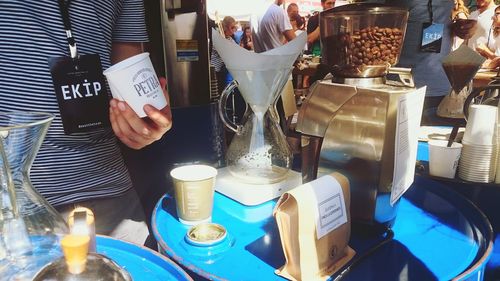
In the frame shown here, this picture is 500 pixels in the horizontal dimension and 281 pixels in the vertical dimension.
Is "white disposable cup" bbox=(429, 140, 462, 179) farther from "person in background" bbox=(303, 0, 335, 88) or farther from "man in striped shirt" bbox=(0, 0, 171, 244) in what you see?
"person in background" bbox=(303, 0, 335, 88)

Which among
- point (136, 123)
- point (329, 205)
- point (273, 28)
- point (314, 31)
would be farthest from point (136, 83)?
point (314, 31)

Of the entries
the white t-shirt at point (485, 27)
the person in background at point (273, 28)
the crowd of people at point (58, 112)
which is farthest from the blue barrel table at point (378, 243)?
the white t-shirt at point (485, 27)

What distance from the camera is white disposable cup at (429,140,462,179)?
3.57 feet

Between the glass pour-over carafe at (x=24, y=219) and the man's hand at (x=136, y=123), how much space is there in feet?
0.75

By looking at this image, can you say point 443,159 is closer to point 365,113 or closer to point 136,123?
point 365,113

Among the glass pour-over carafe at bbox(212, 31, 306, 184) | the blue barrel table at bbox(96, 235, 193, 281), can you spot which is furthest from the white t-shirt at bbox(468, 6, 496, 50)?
the blue barrel table at bbox(96, 235, 193, 281)

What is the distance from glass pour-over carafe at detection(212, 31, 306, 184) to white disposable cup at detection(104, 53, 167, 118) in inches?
8.6

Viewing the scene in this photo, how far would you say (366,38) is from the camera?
2.96 feet

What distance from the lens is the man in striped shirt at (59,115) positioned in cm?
88

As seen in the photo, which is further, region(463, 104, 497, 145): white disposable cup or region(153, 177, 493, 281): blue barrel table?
region(463, 104, 497, 145): white disposable cup

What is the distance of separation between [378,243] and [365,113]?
0.28 m

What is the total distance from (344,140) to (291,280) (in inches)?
12.7

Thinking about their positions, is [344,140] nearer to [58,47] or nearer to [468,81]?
[58,47]

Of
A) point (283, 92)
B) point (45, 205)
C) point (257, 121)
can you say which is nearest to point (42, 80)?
point (45, 205)
